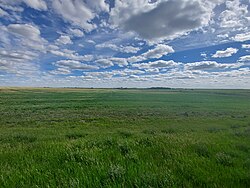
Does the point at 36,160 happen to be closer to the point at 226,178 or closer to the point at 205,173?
the point at 205,173

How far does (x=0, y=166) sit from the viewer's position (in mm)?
5254

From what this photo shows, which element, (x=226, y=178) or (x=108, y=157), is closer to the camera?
(x=226, y=178)

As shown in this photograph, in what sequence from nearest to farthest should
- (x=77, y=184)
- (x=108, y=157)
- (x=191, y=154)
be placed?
(x=77, y=184) → (x=108, y=157) → (x=191, y=154)

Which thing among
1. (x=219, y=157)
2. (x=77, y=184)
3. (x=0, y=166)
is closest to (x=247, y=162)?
(x=219, y=157)

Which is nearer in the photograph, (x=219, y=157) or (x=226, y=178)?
(x=226, y=178)

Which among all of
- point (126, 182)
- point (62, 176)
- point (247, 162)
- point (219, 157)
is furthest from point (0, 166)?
point (247, 162)

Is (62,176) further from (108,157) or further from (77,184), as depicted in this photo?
(108,157)

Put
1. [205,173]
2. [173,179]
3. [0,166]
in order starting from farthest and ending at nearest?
[0,166] < [205,173] < [173,179]

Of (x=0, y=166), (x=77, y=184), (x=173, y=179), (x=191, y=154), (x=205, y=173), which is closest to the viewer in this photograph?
(x=77, y=184)

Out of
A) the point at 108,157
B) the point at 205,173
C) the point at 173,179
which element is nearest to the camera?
the point at 173,179

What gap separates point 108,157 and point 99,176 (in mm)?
1433

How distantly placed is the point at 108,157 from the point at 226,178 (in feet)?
10.6

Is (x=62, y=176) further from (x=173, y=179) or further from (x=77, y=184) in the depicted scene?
(x=173, y=179)

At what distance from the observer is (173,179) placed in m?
4.14
